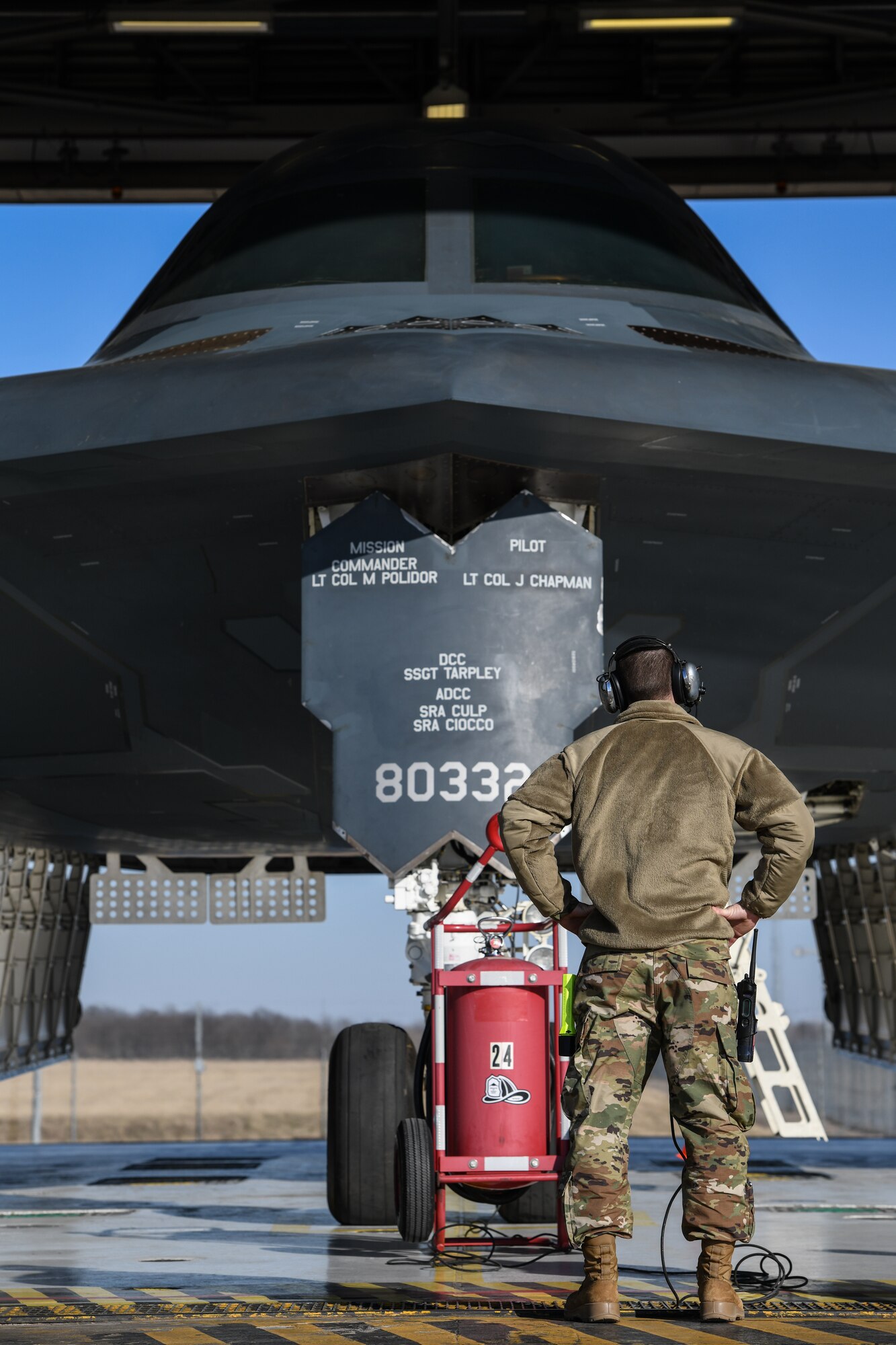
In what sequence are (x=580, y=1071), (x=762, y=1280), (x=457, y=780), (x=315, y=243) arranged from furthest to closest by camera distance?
(x=315, y=243), (x=457, y=780), (x=762, y=1280), (x=580, y=1071)

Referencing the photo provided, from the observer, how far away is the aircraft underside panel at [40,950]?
39.8ft

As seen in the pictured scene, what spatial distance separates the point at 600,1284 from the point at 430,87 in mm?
14401

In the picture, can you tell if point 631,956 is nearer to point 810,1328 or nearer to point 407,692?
point 810,1328

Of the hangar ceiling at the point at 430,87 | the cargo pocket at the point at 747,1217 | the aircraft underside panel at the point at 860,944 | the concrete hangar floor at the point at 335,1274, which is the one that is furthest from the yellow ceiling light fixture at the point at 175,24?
the cargo pocket at the point at 747,1217

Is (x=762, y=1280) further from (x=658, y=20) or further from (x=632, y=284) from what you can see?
(x=658, y=20)

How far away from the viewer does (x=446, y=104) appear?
10664 mm

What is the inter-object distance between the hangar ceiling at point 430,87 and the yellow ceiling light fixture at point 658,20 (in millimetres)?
1459

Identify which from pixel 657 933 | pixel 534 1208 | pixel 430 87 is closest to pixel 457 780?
pixel 534 1208

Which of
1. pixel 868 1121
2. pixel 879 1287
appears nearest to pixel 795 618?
pixel 879 1287

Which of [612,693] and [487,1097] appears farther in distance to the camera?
[487,1097]

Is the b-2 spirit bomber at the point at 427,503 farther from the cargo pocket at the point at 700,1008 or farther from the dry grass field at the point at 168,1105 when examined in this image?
the dry grass field at the point at 168,1105

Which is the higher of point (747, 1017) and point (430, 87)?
point (430, 87)

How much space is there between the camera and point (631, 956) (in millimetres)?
4078

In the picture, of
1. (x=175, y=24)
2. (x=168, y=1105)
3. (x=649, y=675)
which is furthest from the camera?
(x=168, y=1105)
